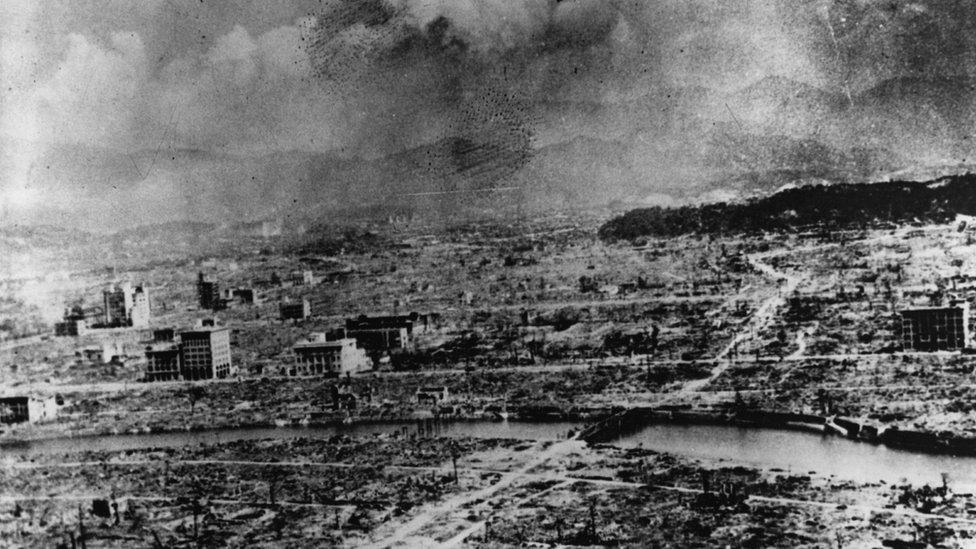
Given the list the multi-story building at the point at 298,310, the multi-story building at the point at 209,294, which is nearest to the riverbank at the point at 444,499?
the multi-story building at the point at 298,310

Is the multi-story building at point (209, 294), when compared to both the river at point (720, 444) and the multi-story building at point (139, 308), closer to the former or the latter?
the multi-story building at point (139, 308)

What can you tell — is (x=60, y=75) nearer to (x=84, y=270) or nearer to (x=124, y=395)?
(x=84, y=270)

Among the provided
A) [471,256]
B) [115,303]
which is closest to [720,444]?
[471,256]

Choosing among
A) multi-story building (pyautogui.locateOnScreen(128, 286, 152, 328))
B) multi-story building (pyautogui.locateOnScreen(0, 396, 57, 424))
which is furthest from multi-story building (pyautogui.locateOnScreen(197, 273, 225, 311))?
multi-story building (pyautogui.locateOnScreen(0, 396, 57, 424))

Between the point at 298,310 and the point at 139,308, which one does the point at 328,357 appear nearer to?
the point at 298,310

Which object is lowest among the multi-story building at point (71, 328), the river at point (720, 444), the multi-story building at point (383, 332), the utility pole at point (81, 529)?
the utility pole at point (81, 529)

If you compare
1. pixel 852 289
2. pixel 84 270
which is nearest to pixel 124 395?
pixel 84 270
